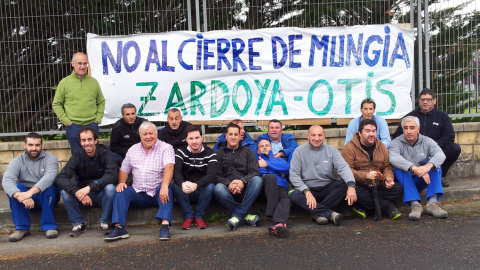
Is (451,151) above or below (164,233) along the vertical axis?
above

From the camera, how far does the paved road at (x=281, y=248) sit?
399 centimetres

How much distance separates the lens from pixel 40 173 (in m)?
5.55

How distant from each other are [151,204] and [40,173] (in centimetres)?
146

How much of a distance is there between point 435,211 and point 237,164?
8.27 feet

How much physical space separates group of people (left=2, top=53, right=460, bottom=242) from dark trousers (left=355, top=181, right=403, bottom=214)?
1 cm

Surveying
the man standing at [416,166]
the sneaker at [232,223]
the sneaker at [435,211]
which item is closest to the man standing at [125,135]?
the sneaker at [232,223]

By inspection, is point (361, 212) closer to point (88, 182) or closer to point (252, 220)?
point (252, 220)

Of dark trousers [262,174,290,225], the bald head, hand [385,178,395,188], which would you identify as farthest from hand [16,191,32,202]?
hand [385,178,395,188]

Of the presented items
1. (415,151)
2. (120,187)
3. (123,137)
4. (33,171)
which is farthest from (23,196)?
(415,151)

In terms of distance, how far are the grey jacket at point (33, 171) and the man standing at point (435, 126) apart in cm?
481

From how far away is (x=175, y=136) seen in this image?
20.8ft

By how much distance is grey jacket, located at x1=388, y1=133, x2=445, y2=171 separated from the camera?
566 cm

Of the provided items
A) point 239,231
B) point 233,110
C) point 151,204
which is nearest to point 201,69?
point 233,110

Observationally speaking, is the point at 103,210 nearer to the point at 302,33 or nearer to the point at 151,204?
the point at 151,204
